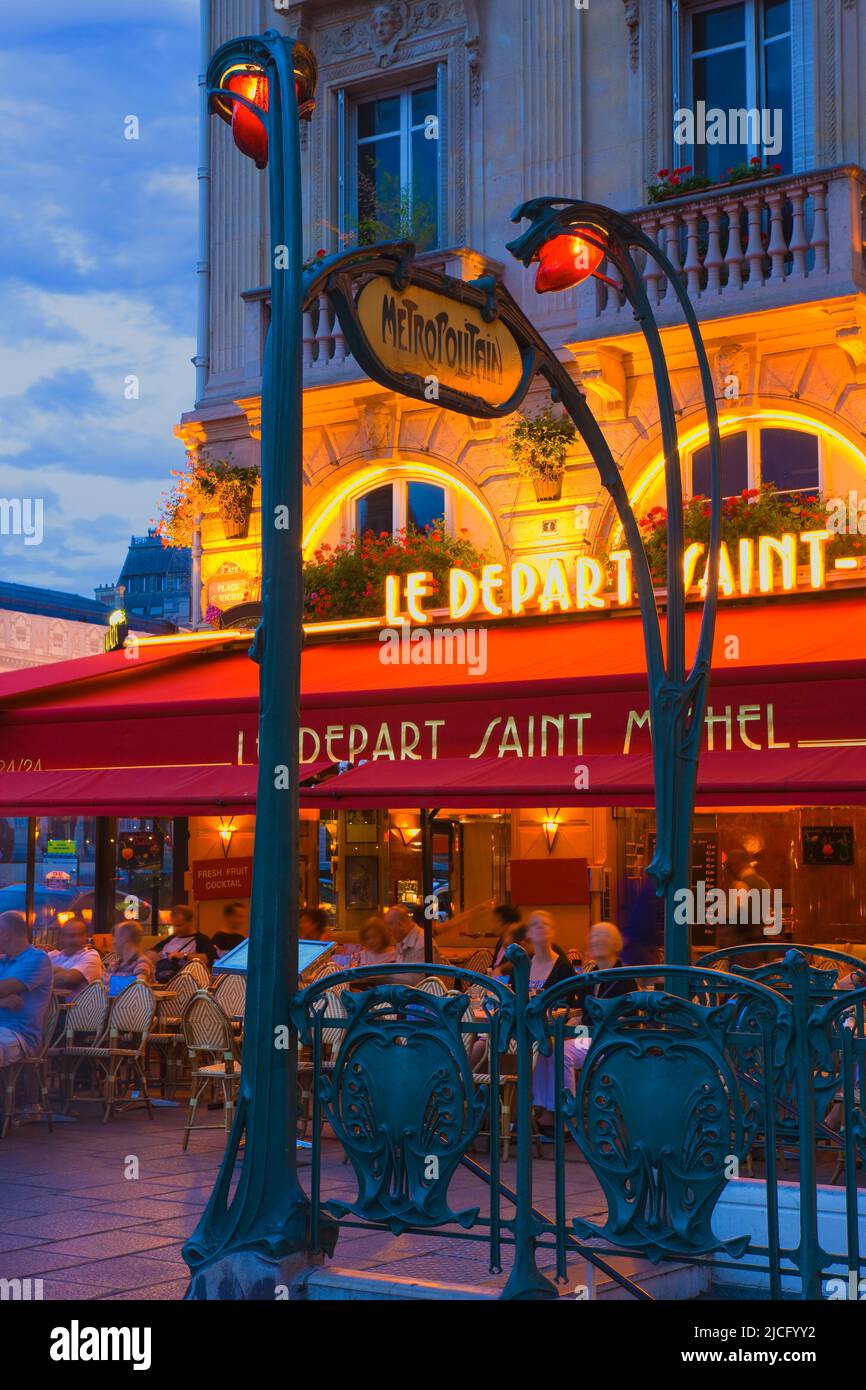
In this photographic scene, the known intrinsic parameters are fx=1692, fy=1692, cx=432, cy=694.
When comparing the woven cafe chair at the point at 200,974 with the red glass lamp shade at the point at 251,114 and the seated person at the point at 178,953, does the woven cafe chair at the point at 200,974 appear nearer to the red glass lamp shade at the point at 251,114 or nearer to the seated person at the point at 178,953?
the seated person at the point at 178,953

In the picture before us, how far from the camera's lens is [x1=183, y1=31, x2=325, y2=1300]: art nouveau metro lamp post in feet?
18.1

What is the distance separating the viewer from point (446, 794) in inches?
410

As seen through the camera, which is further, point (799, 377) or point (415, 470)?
point (415, 470)

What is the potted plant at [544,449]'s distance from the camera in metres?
15.2

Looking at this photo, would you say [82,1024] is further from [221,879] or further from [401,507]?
[401,507]

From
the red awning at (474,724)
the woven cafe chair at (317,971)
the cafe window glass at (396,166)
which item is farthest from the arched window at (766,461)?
the woven cafe chair at (317,971)

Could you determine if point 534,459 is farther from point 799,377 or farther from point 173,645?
point 173,645

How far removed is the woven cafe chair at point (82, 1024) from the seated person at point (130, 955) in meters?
0.95

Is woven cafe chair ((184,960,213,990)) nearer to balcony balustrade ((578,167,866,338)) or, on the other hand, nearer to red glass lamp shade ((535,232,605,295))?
balcony balustrade ((578,167,866,338))

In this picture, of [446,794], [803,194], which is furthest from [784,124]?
[446,794]

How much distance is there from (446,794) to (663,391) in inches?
125
